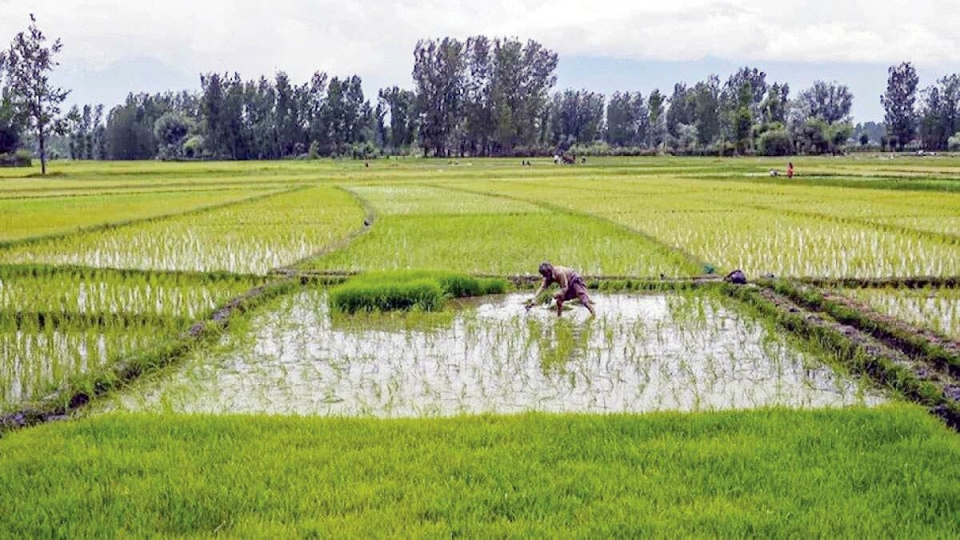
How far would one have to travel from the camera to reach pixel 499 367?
18.3 ft

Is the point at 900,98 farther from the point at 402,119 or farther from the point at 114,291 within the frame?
the point at 114,291

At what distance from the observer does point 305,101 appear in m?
68.3

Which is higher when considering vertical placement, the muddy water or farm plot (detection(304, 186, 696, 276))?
farm plot (detection(304, 186, 696, 276))

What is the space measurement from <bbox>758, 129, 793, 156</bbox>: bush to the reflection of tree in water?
55.1m

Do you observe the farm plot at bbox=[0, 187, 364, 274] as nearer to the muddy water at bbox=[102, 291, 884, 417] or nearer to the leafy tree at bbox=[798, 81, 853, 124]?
the muddy water at bbox=[102, 291, 884, 417]

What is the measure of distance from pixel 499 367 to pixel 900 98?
77.5 meters

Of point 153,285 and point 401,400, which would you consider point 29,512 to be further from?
point 153,285

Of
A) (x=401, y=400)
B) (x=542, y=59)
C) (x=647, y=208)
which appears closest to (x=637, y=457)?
(x=401, y=400)

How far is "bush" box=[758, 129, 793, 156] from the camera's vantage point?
57.7 meters

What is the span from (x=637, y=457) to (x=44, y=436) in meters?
2.77

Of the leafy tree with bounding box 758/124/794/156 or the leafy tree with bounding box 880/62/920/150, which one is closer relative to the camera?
the leafy tree with bounding box 758/124/794/156

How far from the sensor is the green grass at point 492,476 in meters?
3.05

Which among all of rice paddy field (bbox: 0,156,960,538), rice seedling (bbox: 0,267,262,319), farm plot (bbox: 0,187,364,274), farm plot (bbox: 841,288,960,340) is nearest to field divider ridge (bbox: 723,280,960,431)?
rice paddy field (bbox: 0,156,960,538)

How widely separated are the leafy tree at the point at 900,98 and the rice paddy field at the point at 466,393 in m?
68.3
